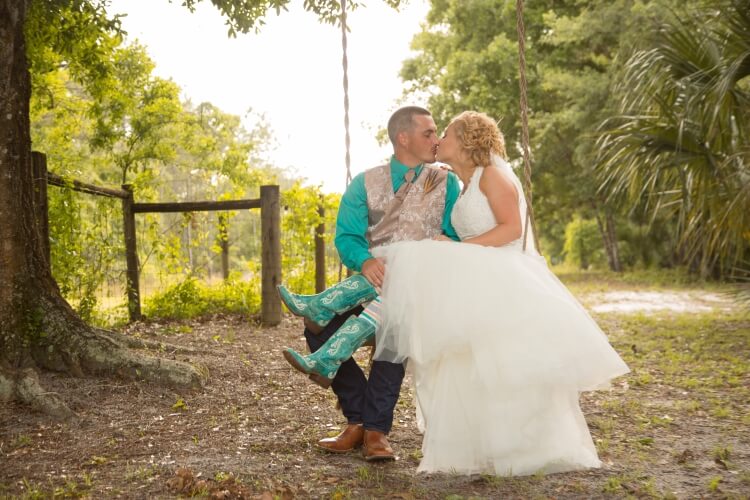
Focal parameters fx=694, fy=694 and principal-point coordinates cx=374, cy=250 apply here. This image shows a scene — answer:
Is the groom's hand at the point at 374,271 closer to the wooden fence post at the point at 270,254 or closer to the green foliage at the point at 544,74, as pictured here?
the wooden fence post at the point at 270,254

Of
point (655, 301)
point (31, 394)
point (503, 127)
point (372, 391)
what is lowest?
point (655, 301)

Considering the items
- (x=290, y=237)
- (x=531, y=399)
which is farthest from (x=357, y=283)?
(x=290, y=237)

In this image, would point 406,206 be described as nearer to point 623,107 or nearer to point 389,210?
point 389,210

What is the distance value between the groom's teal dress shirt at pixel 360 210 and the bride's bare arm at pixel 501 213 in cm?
41

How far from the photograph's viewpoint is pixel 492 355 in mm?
3158

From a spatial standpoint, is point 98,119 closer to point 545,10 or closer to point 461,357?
point 461,357

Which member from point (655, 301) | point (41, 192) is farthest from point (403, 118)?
point (655, 301)

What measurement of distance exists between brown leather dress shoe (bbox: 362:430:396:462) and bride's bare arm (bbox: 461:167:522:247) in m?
1.08

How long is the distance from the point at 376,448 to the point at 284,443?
1.92 feet

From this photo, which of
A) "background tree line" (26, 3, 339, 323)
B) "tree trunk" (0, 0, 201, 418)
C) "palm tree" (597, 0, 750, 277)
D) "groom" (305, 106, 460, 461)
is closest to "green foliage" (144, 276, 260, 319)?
"background tree line" (26, 3, 339, 323)

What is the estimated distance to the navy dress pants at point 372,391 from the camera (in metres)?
3.49

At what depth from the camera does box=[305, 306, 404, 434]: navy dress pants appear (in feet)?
11.5

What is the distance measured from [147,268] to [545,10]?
53.0 ft

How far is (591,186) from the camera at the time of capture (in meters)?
19.0
